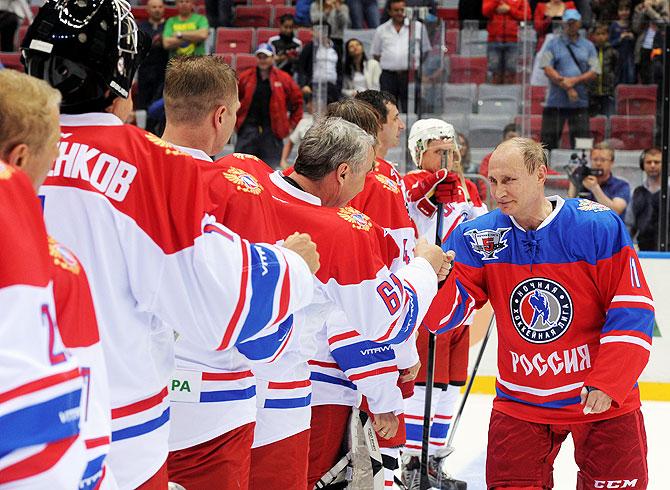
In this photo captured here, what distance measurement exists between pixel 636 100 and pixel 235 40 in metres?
3.36

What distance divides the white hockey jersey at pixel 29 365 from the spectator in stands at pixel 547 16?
250 inches

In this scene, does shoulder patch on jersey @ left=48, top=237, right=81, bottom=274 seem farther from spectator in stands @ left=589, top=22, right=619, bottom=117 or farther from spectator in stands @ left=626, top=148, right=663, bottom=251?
spectator in stands @ left=589, top=22, right=619, bottom=117

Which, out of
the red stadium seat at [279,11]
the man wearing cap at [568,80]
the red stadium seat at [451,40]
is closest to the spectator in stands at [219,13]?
the red stadium seat at [279,11]

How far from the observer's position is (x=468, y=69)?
6.94 metres

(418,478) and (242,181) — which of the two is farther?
(418,478)

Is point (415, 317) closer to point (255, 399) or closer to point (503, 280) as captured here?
point (255, 399)

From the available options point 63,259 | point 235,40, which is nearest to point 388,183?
point 63,259

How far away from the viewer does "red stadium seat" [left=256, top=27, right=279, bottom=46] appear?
8.36 meters

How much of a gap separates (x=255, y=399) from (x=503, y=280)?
1.05 m

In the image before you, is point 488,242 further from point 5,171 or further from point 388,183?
point 5,171

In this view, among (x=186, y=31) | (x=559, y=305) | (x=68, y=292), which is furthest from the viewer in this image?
(x=186, y=31)

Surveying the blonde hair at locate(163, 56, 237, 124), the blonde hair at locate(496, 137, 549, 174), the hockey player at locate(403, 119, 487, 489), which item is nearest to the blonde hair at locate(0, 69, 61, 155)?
the blonde hair at locate(163, 56, 237, 124)

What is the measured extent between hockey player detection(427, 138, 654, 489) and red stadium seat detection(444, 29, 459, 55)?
13.2 feet

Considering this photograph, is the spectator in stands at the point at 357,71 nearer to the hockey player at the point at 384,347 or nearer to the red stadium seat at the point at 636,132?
the red stadium seat at the point at 636,132
